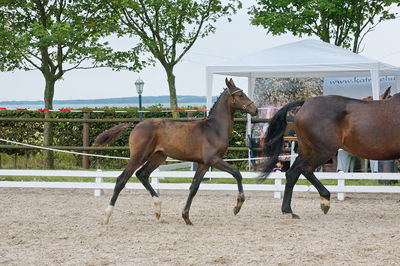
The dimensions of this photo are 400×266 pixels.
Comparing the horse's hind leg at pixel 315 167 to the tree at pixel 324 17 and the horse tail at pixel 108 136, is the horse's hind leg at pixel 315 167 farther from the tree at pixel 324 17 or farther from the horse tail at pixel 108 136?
the tree at pixel 324 17

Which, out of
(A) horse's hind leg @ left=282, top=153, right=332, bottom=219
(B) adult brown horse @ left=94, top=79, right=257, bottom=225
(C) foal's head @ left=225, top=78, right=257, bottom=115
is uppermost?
(C) foal's head @ left=225, top=78, right=257, bottom=115

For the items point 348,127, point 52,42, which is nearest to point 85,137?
point 52,42

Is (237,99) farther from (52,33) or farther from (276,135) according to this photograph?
(52,33)

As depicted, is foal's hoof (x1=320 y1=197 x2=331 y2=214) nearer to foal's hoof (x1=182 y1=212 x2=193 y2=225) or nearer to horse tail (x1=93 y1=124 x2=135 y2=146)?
foal's hoof (x1=182 y1=212 x2=193 y2=225)

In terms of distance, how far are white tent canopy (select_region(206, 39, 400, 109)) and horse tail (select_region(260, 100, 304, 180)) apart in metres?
3.35

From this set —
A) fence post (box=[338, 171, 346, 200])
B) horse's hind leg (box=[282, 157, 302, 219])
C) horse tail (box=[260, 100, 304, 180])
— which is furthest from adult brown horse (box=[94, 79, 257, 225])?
fence post (box=[338, 171, 346, 200])

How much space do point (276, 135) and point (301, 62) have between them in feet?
12.0

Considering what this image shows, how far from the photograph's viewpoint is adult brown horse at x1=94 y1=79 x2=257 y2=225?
794 cm

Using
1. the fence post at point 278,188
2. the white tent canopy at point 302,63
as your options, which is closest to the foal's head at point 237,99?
the fence post at point 278,188

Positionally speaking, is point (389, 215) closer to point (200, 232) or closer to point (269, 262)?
point (200, 232)

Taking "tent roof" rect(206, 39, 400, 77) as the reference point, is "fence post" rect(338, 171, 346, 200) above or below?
below

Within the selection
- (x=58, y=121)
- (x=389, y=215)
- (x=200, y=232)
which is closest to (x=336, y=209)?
(x=389, y=215)

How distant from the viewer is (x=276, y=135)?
891 centimetres

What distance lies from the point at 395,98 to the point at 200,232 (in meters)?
3.01
